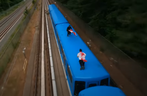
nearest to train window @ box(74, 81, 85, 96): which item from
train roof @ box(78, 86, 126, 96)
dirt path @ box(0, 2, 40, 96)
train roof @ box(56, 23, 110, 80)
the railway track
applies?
train roof @ box(56, 23, 110, 80)

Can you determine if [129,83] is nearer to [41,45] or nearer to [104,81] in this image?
[104,81]

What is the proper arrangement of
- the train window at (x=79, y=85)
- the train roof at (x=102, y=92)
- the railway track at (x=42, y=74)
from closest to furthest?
1. the train roof at (x=102, y=92)
2. the train window at (x=79, y=85)
3. the railway track at (x=42, y=74)

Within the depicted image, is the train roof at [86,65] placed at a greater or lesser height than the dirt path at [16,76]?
greater

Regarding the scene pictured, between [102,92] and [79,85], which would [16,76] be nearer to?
[79,85]

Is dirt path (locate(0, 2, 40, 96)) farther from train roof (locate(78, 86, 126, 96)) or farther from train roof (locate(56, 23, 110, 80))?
train roof (locate(78, 86, 126, 96))

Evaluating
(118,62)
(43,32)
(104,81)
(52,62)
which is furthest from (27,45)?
(104,81)

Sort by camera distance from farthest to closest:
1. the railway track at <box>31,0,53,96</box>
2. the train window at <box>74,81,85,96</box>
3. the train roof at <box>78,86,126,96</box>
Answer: the railway track at <box>31,0,53,96</box>
the train window at <box>74,81,85,96</box>
the train roof at <box>78,86,126,96</box>

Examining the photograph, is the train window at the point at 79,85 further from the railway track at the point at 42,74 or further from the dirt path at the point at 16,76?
the dirt path at the point at 16,76

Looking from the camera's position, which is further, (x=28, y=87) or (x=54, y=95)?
(x=28, y=87)

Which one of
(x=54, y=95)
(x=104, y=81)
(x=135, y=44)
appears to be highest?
(x=135, y=44)

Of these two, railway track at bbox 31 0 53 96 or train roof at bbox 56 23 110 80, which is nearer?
train roof at bbox 56 23 110 80

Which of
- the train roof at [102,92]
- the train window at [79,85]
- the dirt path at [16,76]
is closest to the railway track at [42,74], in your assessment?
the dirt path at [16,76]
